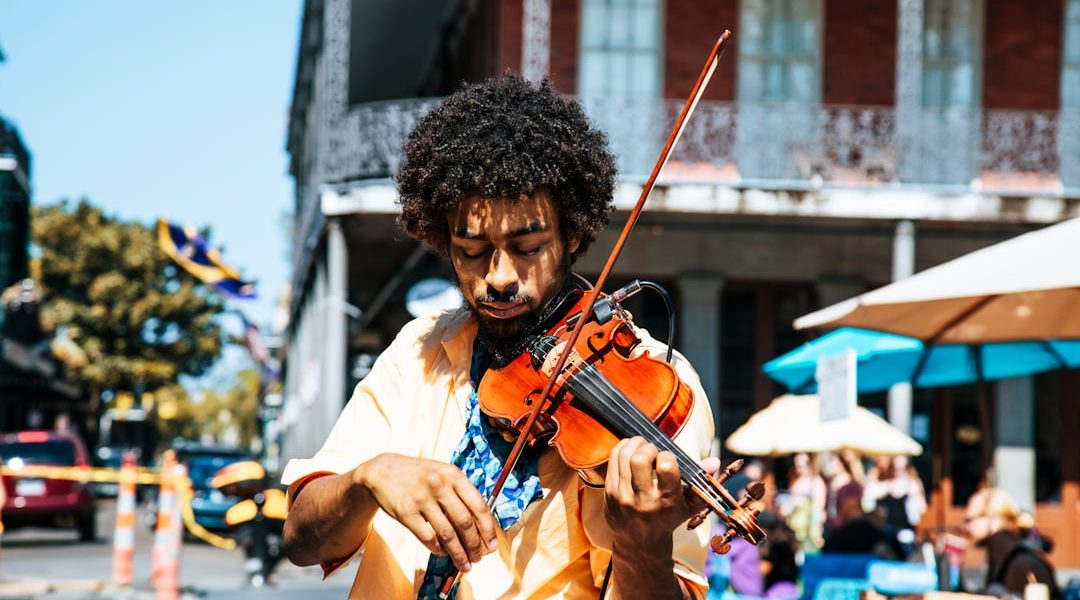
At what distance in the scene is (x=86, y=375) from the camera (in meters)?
57.7

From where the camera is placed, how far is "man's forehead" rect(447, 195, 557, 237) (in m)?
2.36

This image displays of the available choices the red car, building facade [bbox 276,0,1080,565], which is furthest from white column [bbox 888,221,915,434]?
the red car

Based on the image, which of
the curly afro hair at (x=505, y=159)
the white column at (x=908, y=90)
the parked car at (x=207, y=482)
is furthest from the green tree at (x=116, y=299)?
the curly afro hair at (x=505, y=159)

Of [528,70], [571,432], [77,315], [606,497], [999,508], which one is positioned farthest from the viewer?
[77,315]

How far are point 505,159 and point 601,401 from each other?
1.45 ft

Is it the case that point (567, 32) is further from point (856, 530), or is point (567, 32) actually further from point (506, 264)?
point (506, 264)

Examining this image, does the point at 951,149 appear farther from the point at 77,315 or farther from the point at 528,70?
the point at 77,315

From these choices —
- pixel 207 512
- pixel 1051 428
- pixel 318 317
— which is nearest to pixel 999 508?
pixel 1051 428

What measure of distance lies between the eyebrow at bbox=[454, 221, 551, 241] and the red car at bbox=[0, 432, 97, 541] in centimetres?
2142

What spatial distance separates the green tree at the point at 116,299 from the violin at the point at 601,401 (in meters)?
56.1

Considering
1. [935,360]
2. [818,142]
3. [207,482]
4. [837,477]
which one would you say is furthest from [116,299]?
[935,360]

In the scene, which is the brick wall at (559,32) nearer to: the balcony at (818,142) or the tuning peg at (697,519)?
the balcony at (818,142)

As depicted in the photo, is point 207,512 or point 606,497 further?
point 207,512

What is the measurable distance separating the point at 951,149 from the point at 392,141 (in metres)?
6.09
